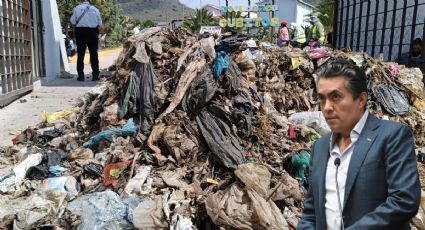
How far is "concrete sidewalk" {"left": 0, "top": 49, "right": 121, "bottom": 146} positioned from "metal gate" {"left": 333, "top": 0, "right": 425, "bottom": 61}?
20.3ft

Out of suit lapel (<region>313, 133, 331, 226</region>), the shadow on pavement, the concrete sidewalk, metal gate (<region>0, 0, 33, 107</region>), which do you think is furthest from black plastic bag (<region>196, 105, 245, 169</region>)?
the shadow on pavement

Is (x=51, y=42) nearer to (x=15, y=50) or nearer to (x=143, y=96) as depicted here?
(x=15, y=50)

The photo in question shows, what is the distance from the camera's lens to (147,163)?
4516mm

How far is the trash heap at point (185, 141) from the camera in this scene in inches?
143

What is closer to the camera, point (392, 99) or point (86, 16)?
point (392, 99)

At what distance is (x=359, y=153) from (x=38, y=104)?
24.8 ft

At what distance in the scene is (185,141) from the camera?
4.62 meters

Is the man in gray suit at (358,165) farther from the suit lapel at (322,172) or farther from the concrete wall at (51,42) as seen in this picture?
the concrete wall at (51,42)

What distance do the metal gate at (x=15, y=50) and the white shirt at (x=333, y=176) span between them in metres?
6.91

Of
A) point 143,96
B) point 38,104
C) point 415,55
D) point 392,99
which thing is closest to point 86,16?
point 38,104

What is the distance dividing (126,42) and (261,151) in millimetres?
2687

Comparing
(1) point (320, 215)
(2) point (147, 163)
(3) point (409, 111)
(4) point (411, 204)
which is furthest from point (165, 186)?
(3) point (409, 111)

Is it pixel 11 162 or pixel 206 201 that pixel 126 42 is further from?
pixel 206 201

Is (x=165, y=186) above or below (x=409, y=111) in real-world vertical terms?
below
